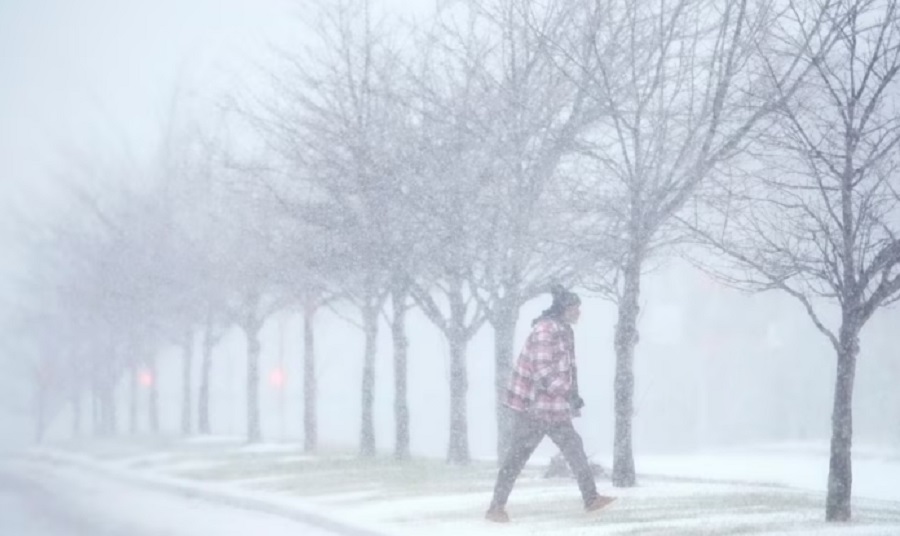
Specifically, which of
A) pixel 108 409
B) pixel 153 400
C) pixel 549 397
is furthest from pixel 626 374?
pixel 108 409

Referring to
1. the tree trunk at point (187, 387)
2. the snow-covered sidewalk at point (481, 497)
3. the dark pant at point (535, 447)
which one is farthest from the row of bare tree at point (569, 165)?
the tree trunk at point (187, 387)

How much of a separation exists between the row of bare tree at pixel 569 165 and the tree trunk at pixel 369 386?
0.04m

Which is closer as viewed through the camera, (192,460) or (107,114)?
(192,460)

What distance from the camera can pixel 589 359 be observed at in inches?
3263

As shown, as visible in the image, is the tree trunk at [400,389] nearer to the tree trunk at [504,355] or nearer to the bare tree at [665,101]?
the tree trunk at [504,355]

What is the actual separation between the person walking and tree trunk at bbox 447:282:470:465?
326 inches

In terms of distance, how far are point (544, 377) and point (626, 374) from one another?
3.81 m

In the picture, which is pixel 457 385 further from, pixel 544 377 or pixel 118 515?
pixel 544 377

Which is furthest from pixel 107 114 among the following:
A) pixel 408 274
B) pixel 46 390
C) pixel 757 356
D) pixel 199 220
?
pixel 757 356

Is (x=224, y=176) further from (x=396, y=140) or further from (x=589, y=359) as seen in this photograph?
(x=589, y=359)

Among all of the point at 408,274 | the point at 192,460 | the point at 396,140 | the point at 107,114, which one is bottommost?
the point at 192,460

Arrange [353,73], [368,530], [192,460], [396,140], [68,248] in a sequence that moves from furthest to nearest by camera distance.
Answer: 1. [68,248]
2. [192,460]
3. [353,73]
4. [396,140]
5. [368,530]

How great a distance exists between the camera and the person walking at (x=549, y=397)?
12508mm

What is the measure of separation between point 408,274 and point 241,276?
7.85 metres
